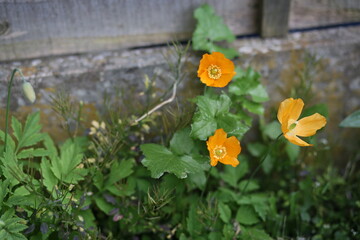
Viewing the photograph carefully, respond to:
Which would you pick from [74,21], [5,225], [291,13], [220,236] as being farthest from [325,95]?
[5,225]

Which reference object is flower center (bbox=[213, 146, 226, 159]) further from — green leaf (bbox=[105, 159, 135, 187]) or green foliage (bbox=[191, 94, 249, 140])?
green leaf (bbox=[105, 159, 135, 187])

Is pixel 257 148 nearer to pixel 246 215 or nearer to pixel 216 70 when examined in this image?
pixel 246 215

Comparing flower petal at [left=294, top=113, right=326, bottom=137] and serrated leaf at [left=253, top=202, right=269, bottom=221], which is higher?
flower petal at [left=294, top=113, right=326, bottom=137]

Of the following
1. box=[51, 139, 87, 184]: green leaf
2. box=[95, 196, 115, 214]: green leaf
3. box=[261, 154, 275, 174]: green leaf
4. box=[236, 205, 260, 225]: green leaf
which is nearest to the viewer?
box=[51, 139, 87, 184]: green leaf

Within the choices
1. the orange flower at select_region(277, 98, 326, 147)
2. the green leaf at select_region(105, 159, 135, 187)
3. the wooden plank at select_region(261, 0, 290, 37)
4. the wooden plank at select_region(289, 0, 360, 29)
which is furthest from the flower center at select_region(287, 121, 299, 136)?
the wooden plank at select_region(289, 0, 360, 29)

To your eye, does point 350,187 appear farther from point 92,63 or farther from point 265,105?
point 92,63

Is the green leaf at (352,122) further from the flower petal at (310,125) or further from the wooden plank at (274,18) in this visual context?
the wooden plank at (274,18)

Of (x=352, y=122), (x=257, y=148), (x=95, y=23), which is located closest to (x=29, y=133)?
(x=95, y=23)
